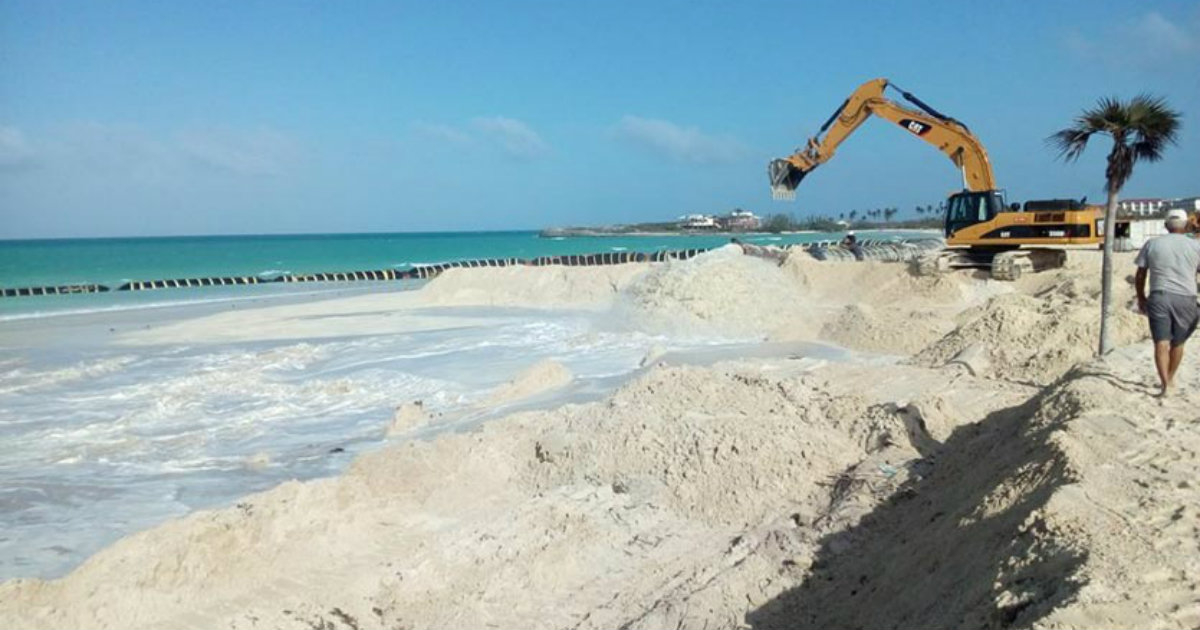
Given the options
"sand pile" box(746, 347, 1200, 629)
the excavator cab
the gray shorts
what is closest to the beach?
"sand pile" box(746, 347, 1200, 629)

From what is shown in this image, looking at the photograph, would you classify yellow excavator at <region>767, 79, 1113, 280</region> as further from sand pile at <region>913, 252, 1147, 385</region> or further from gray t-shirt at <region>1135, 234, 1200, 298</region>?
gray t-shirt at <region>1135, 234, 1200, 298</region>

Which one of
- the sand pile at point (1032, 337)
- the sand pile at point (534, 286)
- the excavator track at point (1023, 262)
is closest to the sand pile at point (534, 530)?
the sand pile at point (1032, 337)

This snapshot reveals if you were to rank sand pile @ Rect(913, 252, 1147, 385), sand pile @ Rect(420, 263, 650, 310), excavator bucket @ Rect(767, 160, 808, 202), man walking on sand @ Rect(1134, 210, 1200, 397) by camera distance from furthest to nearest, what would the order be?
sand pile @ Rect(420, 263, 650, 310)
excavator bucket @ Rect(767, 160, 808, 202)
sand pile @ Rect(913, 252, 1147, 385)
man walking on sand @ Rect(1134, 210, 1200, 397)

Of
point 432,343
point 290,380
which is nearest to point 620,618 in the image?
point 290,380

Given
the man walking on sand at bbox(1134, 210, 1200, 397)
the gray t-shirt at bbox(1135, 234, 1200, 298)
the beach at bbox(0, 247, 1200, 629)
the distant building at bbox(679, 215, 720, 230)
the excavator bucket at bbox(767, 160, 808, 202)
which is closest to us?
the beach at bbox(0, 247, 1200, 629)

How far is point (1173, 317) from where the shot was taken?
667cm

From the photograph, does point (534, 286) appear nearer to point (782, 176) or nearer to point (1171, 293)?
point (782, 176)

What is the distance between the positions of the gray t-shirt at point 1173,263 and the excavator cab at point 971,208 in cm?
1371

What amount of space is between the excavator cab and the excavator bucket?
3656 millimetres

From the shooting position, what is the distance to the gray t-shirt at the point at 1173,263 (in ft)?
22.2

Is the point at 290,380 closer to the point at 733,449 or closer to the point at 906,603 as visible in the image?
the point at 733,449

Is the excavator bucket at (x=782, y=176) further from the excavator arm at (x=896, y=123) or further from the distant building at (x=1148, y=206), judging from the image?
the distant building at (x=1148, y=206)

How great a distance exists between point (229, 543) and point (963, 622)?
4546 mm

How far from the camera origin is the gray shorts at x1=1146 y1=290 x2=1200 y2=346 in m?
6.64
